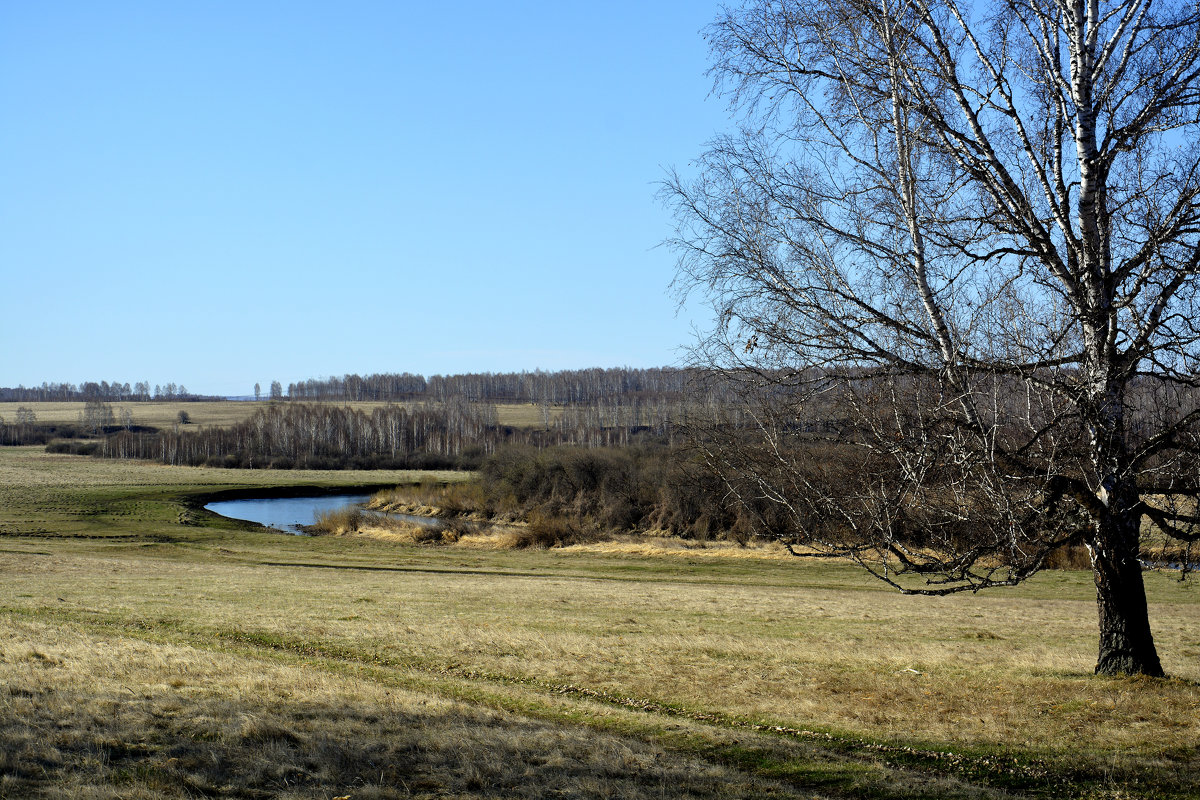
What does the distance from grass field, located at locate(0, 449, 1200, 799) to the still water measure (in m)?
37.7

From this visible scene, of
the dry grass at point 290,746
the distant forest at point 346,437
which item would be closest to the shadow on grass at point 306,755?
the dry grass at point 290,746

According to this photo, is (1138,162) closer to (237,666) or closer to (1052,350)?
(1052,350)

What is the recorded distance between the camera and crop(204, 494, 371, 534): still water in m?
62.4

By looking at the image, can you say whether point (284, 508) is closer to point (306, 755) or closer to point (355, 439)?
point (355, 439)

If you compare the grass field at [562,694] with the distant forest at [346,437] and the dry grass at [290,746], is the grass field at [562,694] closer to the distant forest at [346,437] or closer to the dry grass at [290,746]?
the dry grass at [290,746]

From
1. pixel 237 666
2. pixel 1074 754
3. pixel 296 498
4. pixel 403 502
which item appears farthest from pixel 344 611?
pixel 296 498

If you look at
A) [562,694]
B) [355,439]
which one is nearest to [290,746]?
[562,694]

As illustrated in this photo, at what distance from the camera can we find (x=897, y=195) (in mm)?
8523

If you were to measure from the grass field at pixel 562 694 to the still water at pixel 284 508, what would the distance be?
37.7 meters

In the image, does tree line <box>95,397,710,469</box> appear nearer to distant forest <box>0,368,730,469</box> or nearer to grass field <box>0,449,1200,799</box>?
distant forest <box>0,368,730,469</box>

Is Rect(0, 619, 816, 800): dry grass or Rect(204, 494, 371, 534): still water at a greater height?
Rect(0, 619, 816, 800): dry grass

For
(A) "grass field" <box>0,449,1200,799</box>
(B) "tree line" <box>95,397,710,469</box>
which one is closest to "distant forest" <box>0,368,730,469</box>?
(B) "tree line" <box>95,397,710,469</box>

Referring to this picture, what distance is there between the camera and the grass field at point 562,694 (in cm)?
695

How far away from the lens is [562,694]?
11086mm
